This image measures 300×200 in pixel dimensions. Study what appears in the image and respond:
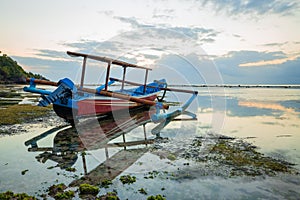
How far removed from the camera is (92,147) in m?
8.82

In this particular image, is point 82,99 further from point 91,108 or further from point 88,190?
point 88,190

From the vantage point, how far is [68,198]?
4.91m

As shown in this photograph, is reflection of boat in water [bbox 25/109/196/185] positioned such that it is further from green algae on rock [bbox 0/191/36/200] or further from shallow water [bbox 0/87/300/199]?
green algae on rock [bbox 0/191/36/200]

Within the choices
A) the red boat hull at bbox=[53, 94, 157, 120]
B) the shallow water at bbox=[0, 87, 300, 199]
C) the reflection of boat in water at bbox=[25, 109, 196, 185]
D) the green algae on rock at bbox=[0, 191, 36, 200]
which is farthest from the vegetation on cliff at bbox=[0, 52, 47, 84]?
the green algae on rock at bbox=[0, 191, 36, 200]

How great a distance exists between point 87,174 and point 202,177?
10.6 ft

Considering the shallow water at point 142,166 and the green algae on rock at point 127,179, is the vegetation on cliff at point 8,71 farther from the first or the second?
the green algae on rock at point 127,179

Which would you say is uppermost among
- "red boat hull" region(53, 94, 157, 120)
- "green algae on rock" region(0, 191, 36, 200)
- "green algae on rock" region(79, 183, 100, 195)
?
"red boat hull" region(53, 94, 157, 120)

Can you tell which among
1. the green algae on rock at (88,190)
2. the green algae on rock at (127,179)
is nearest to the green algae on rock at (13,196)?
the green algae on rock at (88,190)

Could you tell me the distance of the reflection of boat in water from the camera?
6582 mm

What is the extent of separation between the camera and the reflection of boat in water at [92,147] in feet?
21.6

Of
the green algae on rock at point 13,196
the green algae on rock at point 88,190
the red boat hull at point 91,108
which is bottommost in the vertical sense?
the green algae on rock at point 13,196

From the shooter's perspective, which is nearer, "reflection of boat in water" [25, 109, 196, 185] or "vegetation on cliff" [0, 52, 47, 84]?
"reflection of boat in water" [25, 109, 196, 185]

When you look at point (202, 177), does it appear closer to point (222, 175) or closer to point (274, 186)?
point (222, 175)

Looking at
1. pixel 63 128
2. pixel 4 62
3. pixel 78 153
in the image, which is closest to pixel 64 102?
pixel 63 128
